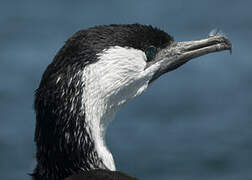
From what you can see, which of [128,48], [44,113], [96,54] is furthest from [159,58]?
[44,113]

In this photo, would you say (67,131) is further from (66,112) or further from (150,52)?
(150,52)

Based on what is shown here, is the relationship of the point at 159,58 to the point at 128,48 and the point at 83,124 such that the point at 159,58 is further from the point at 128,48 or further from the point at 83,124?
the point at 83,124

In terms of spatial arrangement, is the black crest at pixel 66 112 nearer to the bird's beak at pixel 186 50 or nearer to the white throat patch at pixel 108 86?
the white throat patch at pixel 108 86

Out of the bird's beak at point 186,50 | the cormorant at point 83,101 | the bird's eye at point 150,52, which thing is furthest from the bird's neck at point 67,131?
the bird's beak at point 186,50

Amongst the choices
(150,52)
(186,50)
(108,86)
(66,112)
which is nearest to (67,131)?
(66,112)

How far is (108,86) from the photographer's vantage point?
22.1 feet

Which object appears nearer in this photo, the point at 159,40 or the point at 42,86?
the point at 42,86

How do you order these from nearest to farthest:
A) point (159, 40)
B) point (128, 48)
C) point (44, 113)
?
point (44, 113) < point (128, 48) < point (159, 40)

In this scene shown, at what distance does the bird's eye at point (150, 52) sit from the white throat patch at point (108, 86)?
84 mm

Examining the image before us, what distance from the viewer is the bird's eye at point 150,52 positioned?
7296 millimetres

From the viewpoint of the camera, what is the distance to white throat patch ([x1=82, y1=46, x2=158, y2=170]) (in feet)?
21.6

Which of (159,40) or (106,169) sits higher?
(159,40)

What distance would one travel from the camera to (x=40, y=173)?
671 cm

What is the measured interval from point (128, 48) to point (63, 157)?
141 centimetres
